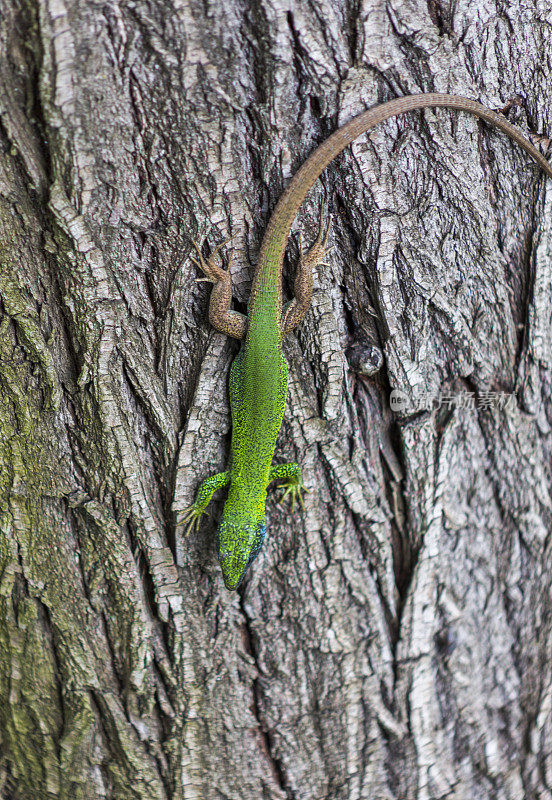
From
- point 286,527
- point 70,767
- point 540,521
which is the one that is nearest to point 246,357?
point 286,527

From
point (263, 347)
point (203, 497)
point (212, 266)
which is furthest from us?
point (203, 497)

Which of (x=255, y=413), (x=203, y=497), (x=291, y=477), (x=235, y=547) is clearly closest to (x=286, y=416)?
(x=255, y=413)

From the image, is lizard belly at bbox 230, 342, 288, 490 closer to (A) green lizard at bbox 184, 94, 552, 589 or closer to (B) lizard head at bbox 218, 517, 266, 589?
(A) green lizard at bbox 184, 94, 552, 589

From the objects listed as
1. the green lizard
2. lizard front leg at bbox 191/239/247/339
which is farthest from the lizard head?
lizard front leg at bbox 191/239/247/339

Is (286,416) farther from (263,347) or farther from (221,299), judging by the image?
(221,299)

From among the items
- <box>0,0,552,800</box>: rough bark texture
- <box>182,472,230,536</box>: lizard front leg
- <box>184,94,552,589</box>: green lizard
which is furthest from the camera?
<box>182,472,230,536</box>: lizard front leg

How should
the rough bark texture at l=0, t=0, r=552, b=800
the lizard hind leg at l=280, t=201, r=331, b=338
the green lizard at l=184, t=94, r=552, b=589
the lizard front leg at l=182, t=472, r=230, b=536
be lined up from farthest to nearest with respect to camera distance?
the lizard front leg at l=182, t=472, r=230, b=536
the lizard hind leg at l=280, t=201, r=331, b=338
the green lizard at l=184, t=94, r=552, b=589
the rough bark texture at l=0, t=0, r=552, b=800

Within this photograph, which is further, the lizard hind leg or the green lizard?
the lizard hind leg

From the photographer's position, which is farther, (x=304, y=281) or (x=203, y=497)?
(x=203, y=497)

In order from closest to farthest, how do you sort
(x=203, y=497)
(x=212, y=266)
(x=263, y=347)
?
(x=212, y=266)
(x=263, y=347)
(x=203, y=497)
